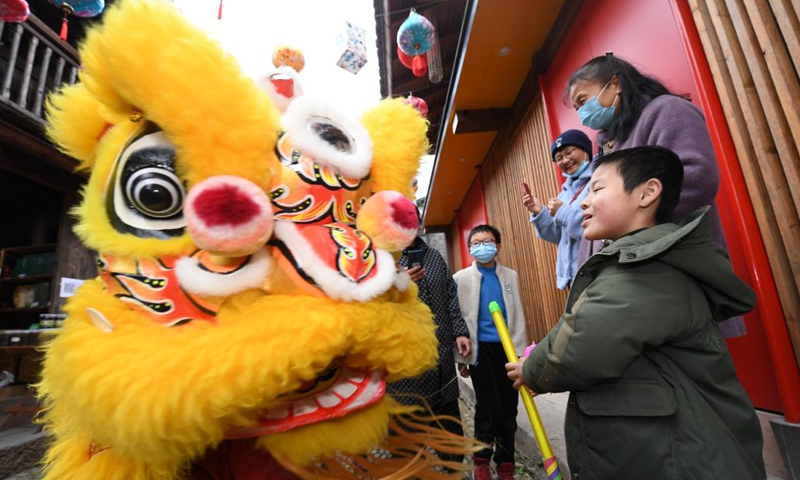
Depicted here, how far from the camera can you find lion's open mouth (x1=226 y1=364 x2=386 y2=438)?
58cm

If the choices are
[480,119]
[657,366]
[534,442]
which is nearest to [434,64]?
[480,119]

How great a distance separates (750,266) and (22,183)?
649 centimetres

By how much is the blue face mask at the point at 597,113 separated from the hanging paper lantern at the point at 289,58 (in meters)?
1.12

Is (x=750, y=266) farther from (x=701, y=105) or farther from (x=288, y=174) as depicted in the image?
(x=288, y=174)

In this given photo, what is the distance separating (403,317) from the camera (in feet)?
2.30

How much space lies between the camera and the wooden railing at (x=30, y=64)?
316 cm

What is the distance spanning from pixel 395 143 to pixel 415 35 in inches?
134

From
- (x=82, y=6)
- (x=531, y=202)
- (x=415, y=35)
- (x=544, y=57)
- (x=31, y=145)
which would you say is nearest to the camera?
(x=531, y=202)

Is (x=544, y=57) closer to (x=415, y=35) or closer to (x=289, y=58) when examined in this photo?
(x=415, y=35)

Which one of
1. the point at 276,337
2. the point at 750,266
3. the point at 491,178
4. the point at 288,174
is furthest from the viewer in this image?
the point at 491,178

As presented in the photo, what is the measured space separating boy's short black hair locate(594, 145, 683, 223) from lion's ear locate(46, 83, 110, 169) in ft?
4.13

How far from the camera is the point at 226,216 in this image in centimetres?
55

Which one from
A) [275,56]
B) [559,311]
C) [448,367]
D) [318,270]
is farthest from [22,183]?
[559,311]

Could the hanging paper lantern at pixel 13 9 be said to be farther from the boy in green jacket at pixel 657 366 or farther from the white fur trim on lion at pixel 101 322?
the boy in green jacket at pixel 657 366
